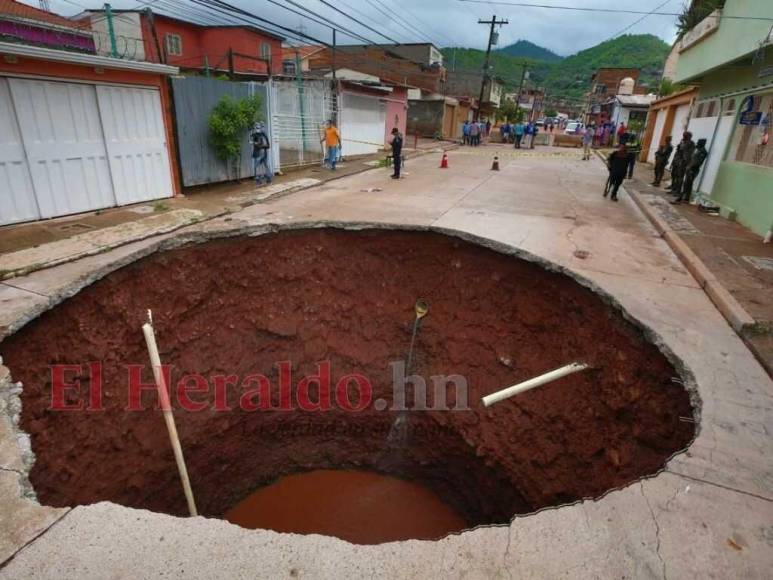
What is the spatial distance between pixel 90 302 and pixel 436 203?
7.25 meters

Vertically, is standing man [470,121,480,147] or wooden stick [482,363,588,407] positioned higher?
standing man [470,121,480,147]

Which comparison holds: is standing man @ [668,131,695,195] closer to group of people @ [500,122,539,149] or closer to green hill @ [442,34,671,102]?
group of people @ [500,122,539,149]

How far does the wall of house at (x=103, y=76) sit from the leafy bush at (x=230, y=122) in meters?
1.02

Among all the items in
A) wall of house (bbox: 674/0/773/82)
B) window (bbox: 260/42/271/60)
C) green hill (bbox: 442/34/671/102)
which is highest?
green hill (bbox: 442/34/671/102)

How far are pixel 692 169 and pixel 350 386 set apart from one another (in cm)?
998

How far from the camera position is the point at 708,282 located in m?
5.80

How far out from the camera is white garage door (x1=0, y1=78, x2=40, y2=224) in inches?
262

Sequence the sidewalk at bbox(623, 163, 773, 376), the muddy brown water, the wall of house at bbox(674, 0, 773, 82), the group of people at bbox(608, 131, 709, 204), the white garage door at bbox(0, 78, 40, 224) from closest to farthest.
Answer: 1. the sidewalk at bbox(623, 163, 773, 376)
2. the muddy brown water
3. the white garage door at bbox(0, 78, 40, 224)
4. the wall of house at bbox(674, 0, 773, 82)
5. the group of people at bbox(608, 131, 709, 204)

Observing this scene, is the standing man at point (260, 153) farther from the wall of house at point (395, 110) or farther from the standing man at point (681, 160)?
the wall of house at point (395, 110)

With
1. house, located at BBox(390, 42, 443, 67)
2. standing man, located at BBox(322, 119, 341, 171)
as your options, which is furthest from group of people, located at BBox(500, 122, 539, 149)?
standing man, located at BBox(322, 119, 341, 171)

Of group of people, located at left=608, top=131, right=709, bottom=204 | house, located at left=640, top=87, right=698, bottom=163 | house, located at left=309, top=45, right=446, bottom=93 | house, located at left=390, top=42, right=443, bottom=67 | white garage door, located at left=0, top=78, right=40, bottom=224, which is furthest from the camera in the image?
house, located at left=390, top=42, right=443, bottom=67

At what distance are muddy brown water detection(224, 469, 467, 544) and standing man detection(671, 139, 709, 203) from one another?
999 centimetres

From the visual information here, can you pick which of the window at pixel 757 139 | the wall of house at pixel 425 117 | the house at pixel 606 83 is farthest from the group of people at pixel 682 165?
the house at pixel 606 83

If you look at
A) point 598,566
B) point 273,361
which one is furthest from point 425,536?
point 598,566
